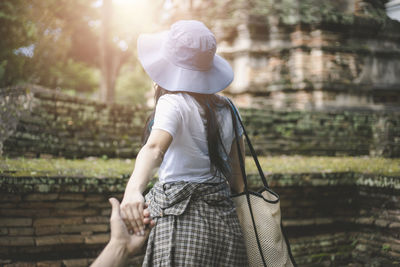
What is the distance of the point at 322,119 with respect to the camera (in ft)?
22.4

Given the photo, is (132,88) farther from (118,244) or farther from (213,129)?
(118,244)

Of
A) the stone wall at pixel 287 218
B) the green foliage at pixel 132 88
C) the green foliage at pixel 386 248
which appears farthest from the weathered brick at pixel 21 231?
the green foliage at pixel 132 88

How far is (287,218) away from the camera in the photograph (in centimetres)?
402

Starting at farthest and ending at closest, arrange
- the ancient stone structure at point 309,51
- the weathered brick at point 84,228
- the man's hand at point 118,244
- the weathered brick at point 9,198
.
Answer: the ancient stone structure at point 309,51
the weathered brick at point 84,228
the weathered brick at point 9,198
the man's hand at point 118,244

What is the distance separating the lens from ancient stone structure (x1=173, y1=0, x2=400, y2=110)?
8.75m

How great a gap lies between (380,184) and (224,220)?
2721mm

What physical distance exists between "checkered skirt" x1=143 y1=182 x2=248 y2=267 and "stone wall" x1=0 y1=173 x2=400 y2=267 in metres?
1.75

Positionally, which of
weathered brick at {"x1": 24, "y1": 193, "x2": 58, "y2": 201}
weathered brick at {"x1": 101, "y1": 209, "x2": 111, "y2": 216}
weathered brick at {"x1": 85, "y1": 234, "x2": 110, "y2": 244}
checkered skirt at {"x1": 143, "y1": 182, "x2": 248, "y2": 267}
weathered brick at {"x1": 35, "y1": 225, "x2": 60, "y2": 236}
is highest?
checkered skirt at {"x1": 143, "y1": 182, "x2": 248, "y2": 267}

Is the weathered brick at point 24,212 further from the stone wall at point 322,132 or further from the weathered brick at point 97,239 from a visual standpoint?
the stone wall at point 322,132

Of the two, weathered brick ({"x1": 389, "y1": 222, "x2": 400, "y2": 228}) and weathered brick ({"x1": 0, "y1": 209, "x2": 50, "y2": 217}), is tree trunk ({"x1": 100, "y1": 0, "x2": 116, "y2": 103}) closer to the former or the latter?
weathered brick ({"x1": 0, "y1": 209, "x2": 50, "y2": 217})

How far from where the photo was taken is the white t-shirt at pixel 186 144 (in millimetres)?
1607

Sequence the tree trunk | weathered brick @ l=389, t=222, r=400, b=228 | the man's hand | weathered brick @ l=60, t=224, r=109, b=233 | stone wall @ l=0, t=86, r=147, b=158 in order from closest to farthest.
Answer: the man's hand, weathered brick @ l=60, t=224, r=109, b=233, weathered brick @ l=389, t=222, r=400, b=228, stone wall @ l=0, t=86, r=147, b=158, the tree trunk

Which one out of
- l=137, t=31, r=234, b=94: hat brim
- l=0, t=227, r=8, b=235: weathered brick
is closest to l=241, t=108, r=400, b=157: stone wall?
l=0, t=227, r=8, b=235: weathered brick

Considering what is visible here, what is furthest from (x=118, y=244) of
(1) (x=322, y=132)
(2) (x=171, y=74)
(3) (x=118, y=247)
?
(1) (x=322, y=132)
